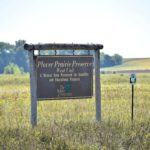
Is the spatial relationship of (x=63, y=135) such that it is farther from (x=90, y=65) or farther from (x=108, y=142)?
(x=90, y=65)

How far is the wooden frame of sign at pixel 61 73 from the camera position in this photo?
485 inches

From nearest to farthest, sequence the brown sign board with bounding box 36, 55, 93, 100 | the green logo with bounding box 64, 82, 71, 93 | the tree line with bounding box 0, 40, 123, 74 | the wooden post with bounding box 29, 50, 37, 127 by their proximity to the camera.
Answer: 1. the wooden post with bounding box 29, 50, 37, 127
2. the brown sign board with bounding box 36, 55, 93, 100
3. the green logo with bounding box 64, 82, 71, 93
4. the tree line with bounding box 0, 40, 123, 74

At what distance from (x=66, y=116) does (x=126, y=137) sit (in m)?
3.91

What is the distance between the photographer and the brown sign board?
12539 millimetres

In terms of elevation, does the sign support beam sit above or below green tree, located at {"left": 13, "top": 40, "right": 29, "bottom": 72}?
below

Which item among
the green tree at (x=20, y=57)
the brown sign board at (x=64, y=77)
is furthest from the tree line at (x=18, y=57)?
the brown sign board at (x=64, y=77)

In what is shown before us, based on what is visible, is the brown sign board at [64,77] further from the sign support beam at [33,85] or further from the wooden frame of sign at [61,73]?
the sign support beam at [33,85]

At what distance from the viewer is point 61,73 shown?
12711 mm

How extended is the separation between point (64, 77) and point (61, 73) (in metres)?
0.15

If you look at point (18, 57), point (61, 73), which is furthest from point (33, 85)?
point (18, 57)

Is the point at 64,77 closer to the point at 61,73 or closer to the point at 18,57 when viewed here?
the point at 61,73

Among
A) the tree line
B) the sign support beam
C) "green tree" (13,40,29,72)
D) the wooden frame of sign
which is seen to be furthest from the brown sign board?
"green tree" (13,40,29,72)

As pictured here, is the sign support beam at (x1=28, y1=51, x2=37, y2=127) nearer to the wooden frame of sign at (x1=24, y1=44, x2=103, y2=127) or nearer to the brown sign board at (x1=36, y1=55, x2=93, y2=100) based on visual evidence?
the wooden frame of sign at (x1=24, y1=44, x2=103, y2=127)

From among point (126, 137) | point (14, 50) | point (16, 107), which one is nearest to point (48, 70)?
point (126, 137)
